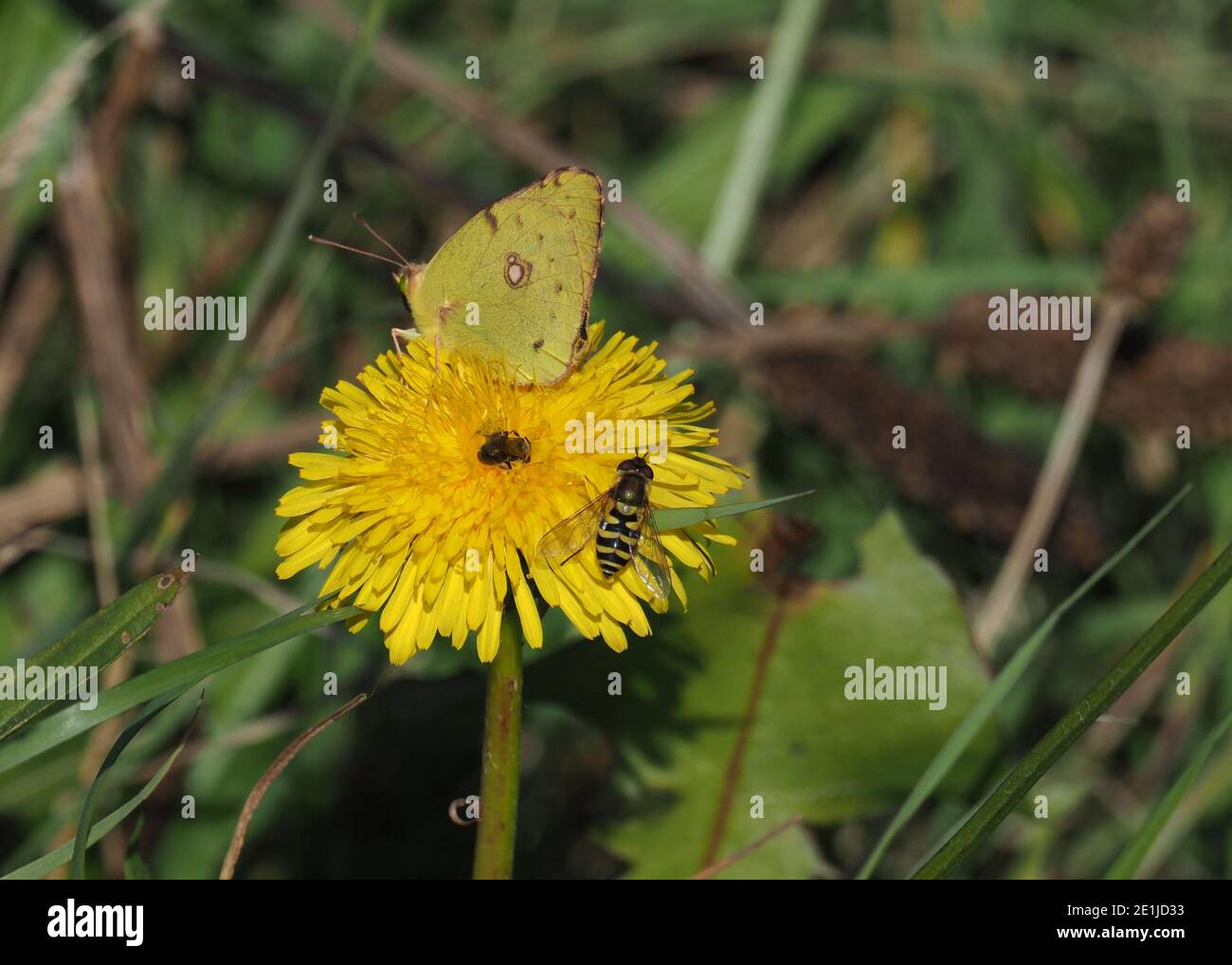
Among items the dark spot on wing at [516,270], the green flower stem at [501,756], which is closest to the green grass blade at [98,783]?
the green flower stem at [501,756]

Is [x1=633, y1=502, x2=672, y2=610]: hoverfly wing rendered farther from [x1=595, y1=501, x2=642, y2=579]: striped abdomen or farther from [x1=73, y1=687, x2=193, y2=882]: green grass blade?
[x1=73, y1=687, x2=193, y2=882]: green grass blade

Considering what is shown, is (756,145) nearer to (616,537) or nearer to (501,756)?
(616,537)

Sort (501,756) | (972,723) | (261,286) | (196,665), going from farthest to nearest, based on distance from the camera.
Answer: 1. (261,286)
2. (972,723)
3. (501,756)
4. (196,665)

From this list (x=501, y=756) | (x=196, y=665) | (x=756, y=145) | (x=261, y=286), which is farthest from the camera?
(x=756, y=145)

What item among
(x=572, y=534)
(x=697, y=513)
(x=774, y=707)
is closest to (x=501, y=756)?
(x=572, y=534)
